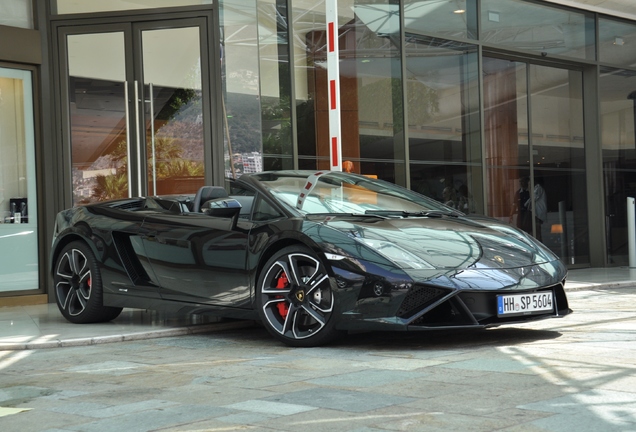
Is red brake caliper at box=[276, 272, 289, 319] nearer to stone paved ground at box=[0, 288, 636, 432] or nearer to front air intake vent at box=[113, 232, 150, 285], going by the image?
stone paved ground at box=[0, 288, 636, 432]

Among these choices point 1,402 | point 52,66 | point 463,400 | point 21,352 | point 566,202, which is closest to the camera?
point 463,400

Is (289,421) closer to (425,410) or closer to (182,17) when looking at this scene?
(425,410)

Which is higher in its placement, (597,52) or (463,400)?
(597,52)

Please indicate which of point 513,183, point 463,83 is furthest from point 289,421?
point 513,183

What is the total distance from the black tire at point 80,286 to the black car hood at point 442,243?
273cm

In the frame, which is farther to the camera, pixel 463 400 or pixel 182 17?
pixel 182 17

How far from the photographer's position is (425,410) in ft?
12.0

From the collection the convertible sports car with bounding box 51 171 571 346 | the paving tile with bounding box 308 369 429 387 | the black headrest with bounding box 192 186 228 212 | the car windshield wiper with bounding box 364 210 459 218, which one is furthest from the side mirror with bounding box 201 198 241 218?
the paving tile with bounding box 308 369 429 387

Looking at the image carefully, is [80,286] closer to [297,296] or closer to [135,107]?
[297,296]

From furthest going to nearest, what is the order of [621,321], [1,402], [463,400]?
1. [621,321]
2. [1,402]
3. [463,400]

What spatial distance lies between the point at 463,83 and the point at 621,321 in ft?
25.0

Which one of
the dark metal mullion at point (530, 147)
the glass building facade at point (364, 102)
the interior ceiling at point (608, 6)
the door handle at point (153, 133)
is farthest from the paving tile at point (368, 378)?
the interior ceiling at point (608, 6)

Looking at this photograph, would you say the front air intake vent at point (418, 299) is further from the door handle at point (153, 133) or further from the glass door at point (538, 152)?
the glass door at point (538, 152)

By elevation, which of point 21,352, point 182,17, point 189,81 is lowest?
point 21,352
